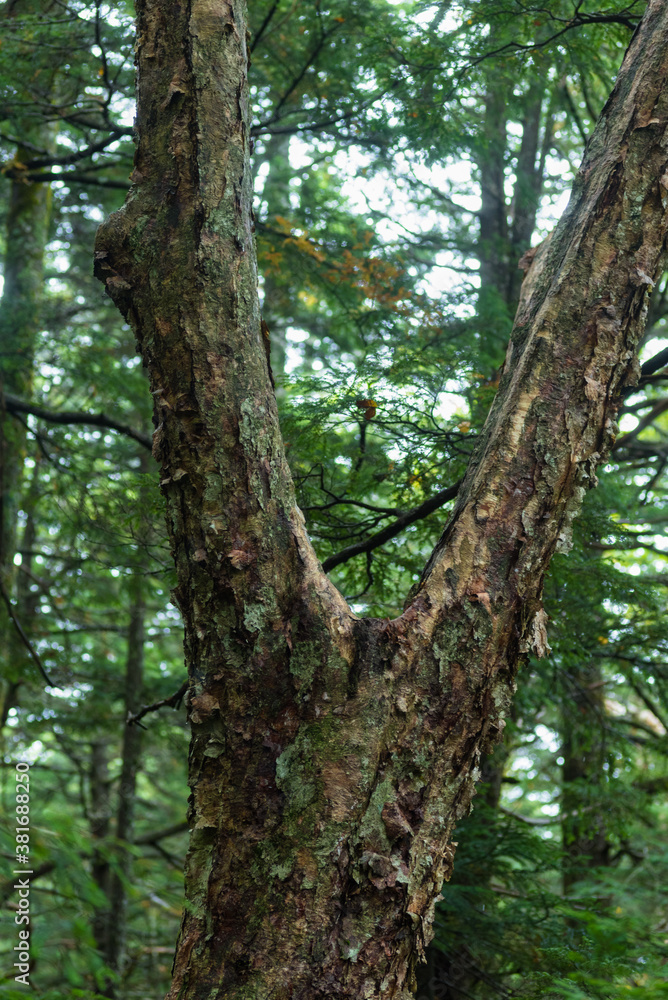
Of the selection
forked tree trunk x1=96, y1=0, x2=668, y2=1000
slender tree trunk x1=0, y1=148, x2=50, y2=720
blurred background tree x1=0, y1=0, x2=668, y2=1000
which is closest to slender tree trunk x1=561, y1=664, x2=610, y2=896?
blurred background tree x1=0, y1=0, x2=668, y2=1000

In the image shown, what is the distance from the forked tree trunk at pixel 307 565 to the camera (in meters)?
1.63

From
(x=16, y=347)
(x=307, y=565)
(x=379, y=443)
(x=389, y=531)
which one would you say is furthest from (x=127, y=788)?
(x=307, y=565)

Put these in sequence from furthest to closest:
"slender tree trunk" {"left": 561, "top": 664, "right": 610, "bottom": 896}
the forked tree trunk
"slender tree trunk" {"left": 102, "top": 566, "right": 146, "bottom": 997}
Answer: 1. "slender tree trunk" {"left": 102, "top": 566, "right": 146, "bottom": 997}
2. "slender tree trunk" {"left": 561, "top": 664, "right": 610, "bottom": 896}
3. the forked tree trunk

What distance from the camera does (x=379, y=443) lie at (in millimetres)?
3428

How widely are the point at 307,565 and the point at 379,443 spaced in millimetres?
1645

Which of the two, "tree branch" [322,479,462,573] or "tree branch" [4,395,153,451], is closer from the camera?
"tree branch" [322,479,462,573]

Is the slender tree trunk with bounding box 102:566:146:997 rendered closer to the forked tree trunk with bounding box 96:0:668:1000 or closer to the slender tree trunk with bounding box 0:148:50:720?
the slender tree trunk with bounding box 0:148:50:720

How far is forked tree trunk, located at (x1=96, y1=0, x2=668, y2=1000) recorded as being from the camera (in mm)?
1626

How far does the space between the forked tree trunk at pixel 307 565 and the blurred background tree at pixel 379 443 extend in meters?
0.34

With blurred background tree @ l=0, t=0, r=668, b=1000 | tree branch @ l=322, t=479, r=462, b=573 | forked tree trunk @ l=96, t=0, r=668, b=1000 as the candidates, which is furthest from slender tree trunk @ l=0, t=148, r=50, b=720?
forked tree trunk @ l=96, t=0, r=668, b=1000

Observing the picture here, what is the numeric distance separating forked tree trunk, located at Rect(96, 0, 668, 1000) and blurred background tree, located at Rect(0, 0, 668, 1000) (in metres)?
0.34

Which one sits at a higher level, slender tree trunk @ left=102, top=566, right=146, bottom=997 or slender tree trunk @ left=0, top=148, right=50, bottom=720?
slender tree trunk @ left=0, top=148, right=50, bottom=720

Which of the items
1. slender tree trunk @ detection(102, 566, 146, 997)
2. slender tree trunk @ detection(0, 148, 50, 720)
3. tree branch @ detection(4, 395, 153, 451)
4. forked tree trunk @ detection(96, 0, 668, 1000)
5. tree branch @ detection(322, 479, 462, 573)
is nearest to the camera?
forked tree trunk @ detection(96, 0, 668, 1000)

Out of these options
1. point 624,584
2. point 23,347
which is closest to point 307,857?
point 624,584
